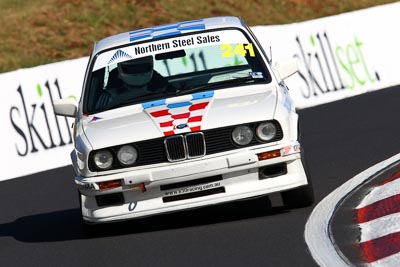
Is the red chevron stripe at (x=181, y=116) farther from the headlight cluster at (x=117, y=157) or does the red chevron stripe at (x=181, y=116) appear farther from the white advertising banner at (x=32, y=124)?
the white advertising banner at (x=32, y=124)

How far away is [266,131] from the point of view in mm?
9680

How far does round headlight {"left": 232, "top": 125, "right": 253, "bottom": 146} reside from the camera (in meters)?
9.62

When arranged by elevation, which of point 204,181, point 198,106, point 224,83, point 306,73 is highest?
point 224,83

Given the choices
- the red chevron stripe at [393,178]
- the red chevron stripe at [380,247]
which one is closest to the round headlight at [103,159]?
the red chevron stripe at [380,247]

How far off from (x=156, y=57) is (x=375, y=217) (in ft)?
8.89

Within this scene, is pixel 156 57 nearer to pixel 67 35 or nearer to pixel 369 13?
pixel 369 13

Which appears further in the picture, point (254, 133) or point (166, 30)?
point (166, 30)

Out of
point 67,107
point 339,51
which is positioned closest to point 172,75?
point 67,107

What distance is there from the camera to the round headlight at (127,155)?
9.70 meters

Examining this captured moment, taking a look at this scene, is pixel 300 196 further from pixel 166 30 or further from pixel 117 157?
pixel 166 30

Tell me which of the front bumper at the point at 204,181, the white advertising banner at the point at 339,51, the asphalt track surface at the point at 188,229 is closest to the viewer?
the asphalt track surface at the point at 188,229

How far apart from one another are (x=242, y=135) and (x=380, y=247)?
1.81 m

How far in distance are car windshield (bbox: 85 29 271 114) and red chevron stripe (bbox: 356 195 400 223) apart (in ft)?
4.85

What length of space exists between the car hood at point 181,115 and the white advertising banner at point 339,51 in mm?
10278
